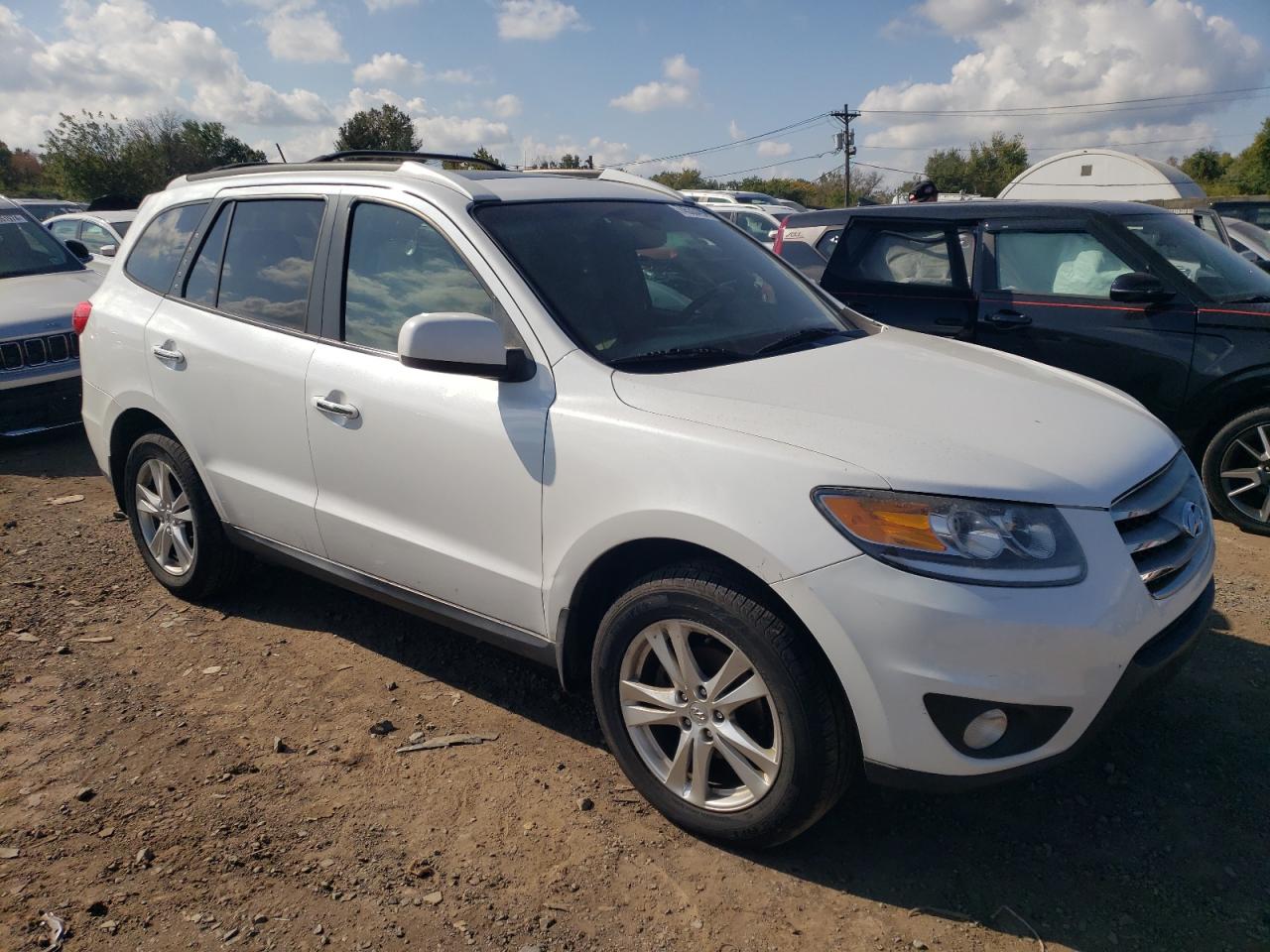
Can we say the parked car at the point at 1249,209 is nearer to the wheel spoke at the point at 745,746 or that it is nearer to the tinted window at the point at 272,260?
the tinted window at the point at 272,260

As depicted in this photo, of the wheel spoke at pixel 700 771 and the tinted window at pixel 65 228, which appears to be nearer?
the wheel spoke at pixel 700 771

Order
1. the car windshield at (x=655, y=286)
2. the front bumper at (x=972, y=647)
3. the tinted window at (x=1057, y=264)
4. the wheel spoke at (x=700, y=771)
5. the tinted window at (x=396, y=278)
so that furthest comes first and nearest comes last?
the tinted window at (x=1057, y=264), the tinted window at (x=396, y=278), the car windshield at (x=655, y=286), the wheel spoke at (x=700, y=771), the front bumper at (x=972, y=647)

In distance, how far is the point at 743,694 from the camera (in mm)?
2512

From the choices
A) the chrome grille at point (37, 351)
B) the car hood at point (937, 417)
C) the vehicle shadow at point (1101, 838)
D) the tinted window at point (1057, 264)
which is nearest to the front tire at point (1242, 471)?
the tinted window at point (1057, 264)

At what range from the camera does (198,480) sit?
407 centimetres

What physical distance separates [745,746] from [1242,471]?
405 centimetres

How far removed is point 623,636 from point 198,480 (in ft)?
7.53

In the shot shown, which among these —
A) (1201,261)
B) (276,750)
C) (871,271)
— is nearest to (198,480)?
(276,750)

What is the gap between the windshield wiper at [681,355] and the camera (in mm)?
2898

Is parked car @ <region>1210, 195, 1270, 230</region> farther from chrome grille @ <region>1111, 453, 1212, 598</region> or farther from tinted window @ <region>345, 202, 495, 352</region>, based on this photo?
tinted window @ <region>345, 202, 495, 352</region>

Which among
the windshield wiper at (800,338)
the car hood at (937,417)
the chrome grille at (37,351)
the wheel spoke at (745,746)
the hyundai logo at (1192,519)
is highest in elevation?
the windshield wiper at (800,338)

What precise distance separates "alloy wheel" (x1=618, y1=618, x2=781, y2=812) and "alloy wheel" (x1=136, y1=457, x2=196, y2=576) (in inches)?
94.4

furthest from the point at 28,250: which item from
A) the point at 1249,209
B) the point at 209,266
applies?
the point at 1249,209

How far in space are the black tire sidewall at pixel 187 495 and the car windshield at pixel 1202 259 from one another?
5213 mm
